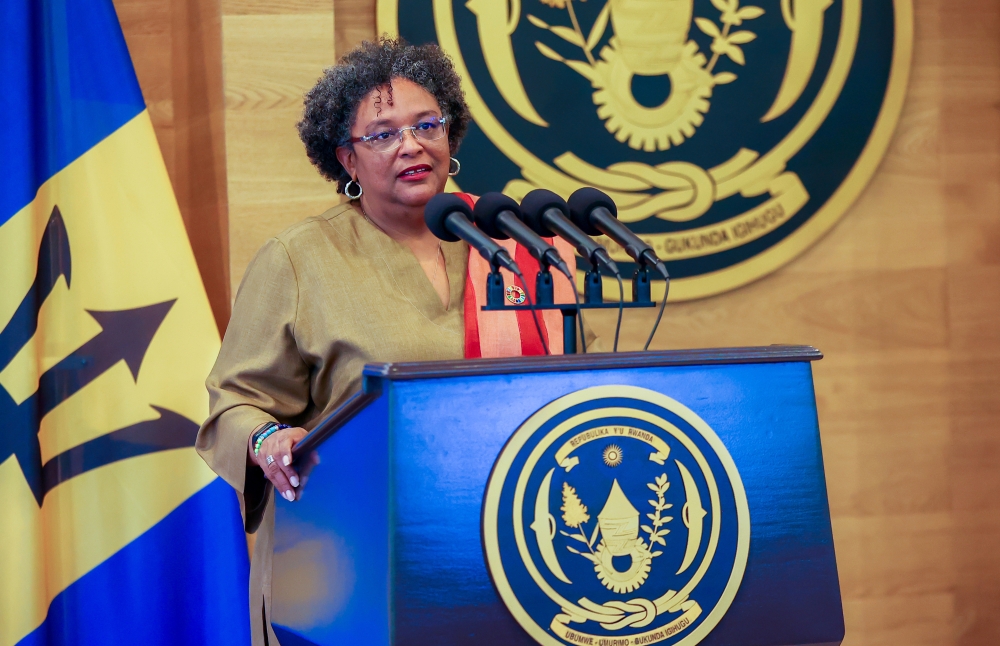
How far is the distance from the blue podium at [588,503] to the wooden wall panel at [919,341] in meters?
1.73

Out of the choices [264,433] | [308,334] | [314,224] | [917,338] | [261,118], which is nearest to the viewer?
[264,433]

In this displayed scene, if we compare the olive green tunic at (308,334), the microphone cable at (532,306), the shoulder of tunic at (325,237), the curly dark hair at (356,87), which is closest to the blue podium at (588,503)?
the microphone cable at (532,306)

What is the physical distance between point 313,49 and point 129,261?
696 millimetres

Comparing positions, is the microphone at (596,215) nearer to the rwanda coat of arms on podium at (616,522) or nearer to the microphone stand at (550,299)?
the microphone stand at (550,299)

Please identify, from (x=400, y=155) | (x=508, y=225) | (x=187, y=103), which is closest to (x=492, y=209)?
(x=508, y=225)

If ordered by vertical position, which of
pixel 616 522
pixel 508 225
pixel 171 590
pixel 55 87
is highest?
pixel 55 87

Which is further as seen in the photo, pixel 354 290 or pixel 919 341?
pixel 919 341

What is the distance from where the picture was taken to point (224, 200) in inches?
102

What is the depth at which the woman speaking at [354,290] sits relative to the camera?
164 centimetres

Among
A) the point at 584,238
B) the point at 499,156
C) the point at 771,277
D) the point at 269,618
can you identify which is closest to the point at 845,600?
the point at 771,277

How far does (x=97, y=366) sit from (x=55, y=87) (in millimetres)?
627

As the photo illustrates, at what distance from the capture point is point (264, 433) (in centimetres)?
154

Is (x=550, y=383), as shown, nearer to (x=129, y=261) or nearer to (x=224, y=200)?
(x=129, y=261)

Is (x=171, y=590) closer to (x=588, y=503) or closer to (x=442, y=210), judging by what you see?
(x=442, y=210)
